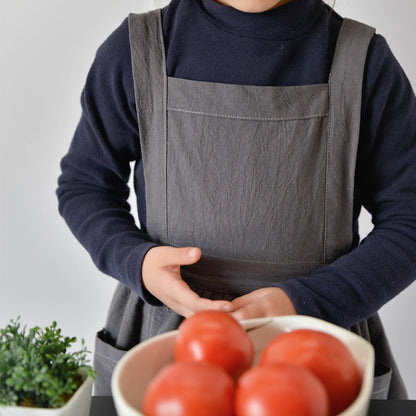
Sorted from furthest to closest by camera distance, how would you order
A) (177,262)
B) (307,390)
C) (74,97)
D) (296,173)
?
1. (74,97)
2. (296,173)
3. (177,262)
4. (307,390)

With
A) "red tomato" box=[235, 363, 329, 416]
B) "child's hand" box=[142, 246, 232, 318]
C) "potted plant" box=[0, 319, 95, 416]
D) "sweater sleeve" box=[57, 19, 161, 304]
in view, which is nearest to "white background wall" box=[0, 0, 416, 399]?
"sweater sleeve" box=[57, 19, 161, 304]

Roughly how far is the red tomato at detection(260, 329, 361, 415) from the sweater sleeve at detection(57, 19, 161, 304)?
0.34 m

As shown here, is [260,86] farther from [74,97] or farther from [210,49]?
[74,97]

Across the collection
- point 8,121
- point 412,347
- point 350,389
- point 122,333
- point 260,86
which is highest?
point 260,86

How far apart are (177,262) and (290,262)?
7.5 inches

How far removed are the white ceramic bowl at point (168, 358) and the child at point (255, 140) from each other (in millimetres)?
283

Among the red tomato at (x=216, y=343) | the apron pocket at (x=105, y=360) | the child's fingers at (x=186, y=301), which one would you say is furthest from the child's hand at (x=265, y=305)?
the apron pocket at (x=105, y=360)

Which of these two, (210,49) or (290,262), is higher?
(210,49)

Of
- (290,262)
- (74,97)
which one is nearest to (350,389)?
(290,262)

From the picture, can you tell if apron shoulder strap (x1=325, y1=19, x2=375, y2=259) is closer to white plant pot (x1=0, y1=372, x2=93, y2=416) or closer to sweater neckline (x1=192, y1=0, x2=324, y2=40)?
sweater neckline (x1=192, y1=0, x2=324, y2=40)

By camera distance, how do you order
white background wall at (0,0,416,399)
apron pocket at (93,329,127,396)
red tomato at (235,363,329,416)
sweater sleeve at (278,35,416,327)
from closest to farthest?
red tomato at (235,363,329,416) → sweater sleeve at (278,35,416,327) → apron pocket at (93,329,127,396) → white background wall at (0,0,416,399)

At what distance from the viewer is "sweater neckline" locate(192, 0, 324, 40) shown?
30.4 inches

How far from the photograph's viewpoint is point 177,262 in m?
0.64

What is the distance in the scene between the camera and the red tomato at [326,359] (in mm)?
397
